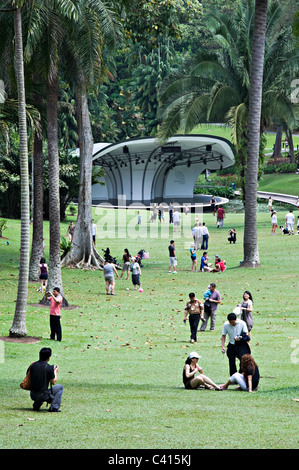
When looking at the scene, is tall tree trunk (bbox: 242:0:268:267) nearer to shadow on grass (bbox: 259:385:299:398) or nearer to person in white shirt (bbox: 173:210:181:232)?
person in white shirt (bbox: 173:210:181:232)

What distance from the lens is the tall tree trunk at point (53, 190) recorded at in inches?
818

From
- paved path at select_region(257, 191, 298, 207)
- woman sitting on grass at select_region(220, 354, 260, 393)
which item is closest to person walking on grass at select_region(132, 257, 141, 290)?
woman sitting on grass at select_region(220, 354, 260, 393)

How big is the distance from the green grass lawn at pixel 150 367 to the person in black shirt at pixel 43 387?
8.3 inches

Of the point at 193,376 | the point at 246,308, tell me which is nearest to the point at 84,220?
the point at 246,308

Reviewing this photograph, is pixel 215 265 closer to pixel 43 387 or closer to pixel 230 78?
pixel 230 78

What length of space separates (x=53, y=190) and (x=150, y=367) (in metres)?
8.53

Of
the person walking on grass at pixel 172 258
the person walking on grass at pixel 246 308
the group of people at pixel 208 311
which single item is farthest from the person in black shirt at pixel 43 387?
the person walking on grass at pixel 172 258

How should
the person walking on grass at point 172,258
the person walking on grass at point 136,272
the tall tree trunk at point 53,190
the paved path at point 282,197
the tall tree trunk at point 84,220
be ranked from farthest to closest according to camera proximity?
the paved path at point 282,197 < the tall tree trunk at point 84,220 < the person walking on grass at point 172,258 < the person walking on grass at point 136,272 < the tall tree trunk at point 53,190

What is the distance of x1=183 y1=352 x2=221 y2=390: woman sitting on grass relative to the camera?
11.7 meters

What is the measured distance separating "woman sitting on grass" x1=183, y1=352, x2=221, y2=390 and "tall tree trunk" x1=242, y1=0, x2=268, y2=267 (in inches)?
A: 650

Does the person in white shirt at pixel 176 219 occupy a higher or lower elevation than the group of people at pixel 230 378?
higher

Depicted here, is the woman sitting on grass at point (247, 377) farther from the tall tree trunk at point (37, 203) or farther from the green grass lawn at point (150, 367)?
the tall tree trunk at point (37, 203)

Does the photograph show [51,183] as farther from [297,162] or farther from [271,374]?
[297,162]

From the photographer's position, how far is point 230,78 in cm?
3666
